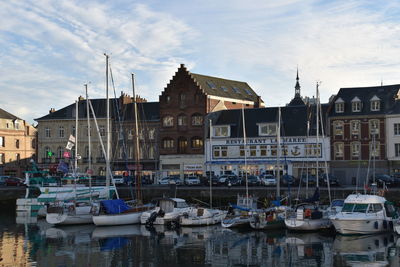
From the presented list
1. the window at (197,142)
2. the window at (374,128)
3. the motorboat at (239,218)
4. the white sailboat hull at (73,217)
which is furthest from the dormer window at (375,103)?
the white sailboat hull at (73,217)

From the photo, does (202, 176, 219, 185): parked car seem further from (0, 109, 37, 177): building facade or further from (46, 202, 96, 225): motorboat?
(0, 109, 37, 177): building facade

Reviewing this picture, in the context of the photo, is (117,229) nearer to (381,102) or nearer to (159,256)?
(159,256)

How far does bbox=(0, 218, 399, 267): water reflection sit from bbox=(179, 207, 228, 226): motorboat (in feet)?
2.23

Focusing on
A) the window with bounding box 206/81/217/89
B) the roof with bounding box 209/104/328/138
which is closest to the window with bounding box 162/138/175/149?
the roof with bounding box 209/104/328/138

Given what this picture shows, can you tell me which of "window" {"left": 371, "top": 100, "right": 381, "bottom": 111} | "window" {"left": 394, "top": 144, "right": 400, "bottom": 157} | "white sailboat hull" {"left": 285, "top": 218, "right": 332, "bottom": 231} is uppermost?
"window" {"left": 371, "top": 100, "right": 381, "bottom": 111}

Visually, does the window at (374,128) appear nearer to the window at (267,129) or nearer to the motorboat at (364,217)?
the window at (267,129)

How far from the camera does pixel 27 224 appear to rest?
52.5m

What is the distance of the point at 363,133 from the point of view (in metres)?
71.6

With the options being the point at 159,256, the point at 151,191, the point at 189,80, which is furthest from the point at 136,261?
the point at 189,80

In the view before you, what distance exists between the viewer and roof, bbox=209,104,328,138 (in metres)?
75.4

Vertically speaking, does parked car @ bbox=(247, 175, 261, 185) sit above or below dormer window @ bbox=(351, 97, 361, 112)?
below

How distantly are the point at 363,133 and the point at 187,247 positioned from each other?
40.4 metres

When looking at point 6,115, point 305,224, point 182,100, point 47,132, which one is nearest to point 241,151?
point 182,100

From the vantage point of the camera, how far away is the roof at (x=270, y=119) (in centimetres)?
7544
